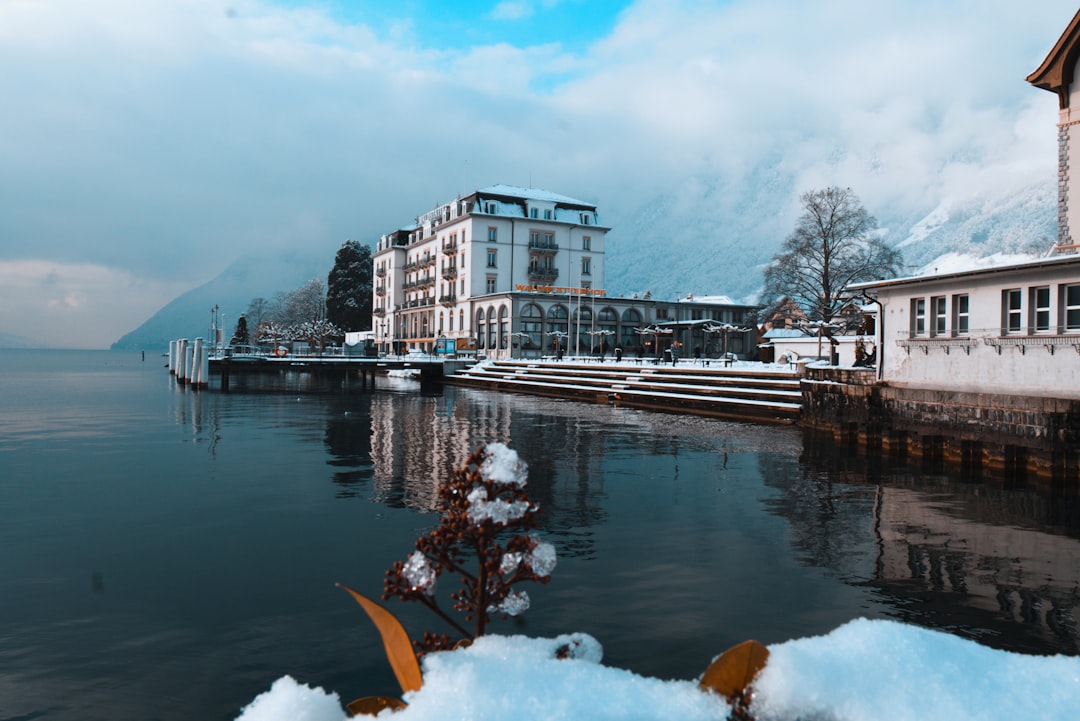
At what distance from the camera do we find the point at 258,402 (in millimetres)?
39750

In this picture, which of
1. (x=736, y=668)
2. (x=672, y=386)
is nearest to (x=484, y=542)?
(x=736, y=668)

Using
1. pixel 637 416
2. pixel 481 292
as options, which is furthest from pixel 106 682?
pixel 481 292

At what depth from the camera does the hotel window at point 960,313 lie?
21.7 metres

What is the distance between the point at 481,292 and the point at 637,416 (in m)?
47.6

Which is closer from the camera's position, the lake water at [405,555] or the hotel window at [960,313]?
the lake water at [405,555]

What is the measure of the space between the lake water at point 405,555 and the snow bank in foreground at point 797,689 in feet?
12.2

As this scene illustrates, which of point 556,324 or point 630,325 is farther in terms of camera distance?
point 630,325

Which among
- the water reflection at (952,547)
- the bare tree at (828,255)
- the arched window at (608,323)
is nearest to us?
the water reflection at (952,547)

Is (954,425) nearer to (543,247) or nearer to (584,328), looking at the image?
(584,328)

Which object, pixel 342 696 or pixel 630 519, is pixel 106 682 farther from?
pixel 630 519

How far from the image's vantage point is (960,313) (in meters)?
21.9

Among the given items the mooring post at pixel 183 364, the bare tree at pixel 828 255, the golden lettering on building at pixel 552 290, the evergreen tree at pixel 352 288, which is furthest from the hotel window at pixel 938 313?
the evergreen tree at pixel 352 288

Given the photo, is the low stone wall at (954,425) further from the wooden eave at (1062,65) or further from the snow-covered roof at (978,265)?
the wooden eave at (1062,65)

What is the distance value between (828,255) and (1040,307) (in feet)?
110
